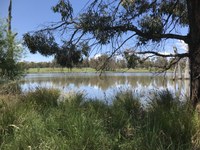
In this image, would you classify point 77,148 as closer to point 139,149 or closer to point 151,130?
point 139,149

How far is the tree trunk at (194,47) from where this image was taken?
18.9 feet

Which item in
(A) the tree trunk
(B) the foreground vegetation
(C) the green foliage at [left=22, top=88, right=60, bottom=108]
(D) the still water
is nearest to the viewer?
(B) the foreground vegetation

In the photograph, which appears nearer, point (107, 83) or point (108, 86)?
point (108, 86)

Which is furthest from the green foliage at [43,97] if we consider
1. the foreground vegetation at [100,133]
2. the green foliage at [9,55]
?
the green foliage at [9,55]

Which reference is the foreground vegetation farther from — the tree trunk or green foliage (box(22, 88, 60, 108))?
green foliage (box(22, 88, 60, 108))

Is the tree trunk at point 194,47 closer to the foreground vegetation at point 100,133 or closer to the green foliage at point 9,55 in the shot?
the foreground vegetation at point 100,133

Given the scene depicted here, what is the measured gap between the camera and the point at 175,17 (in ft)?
25.7

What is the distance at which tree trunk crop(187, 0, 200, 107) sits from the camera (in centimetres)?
575

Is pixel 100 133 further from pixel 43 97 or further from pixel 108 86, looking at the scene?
pixel 108 86

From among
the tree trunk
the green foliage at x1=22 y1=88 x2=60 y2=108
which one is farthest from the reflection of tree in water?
the tree trunk

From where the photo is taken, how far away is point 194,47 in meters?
5.95

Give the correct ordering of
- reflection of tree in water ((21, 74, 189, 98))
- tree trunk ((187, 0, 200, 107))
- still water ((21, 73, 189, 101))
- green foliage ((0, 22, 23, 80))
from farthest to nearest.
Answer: green foliage ((0, 22, 23, 80)), reflection of tree in water ((21, 74, 189, 98)), still water ((21, 73, 189, 101)), tree trunk ((187, 0, 200, 107))

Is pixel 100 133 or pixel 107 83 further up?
pixel 100 133

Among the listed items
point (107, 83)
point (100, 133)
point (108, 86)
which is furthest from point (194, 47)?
point (107, 83)
